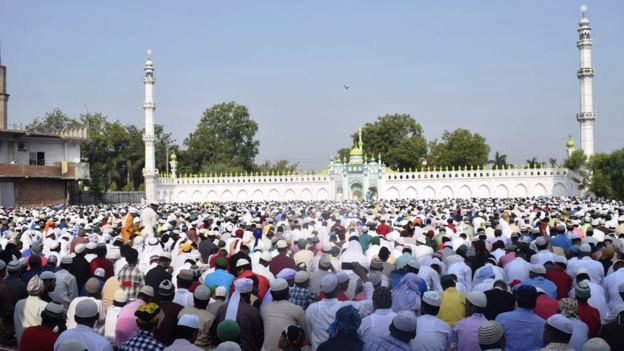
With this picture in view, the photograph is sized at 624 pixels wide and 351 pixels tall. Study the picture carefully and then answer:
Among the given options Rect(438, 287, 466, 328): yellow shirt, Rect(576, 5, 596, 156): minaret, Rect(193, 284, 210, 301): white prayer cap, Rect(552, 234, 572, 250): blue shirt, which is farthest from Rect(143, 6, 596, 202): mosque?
Rect(193, 284, 210, 301): white prayer cap

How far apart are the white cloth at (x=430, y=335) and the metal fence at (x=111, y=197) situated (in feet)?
157

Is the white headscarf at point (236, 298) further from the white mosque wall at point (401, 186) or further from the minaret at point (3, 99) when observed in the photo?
the minaret at point (3, 99)

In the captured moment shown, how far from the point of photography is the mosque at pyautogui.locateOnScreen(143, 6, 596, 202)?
1812 inches

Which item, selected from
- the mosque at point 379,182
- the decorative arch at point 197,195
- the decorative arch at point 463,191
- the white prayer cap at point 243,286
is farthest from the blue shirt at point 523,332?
the decorative arch at point 197,195

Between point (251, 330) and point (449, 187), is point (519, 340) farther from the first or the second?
point (449, 187)

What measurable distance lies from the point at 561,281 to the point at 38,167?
3892 centimetres

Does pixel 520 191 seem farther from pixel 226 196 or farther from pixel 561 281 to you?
pixel 561 281

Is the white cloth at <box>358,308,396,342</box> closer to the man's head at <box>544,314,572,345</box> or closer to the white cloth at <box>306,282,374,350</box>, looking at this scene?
the white cloth at <box>306,282,374,350</box>

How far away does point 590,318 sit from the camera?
653 centimetres

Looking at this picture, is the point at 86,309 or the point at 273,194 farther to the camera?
the point at 273,194

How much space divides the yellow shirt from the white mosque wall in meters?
40.5

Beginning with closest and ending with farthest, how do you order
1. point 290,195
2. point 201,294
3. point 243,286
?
1. point 201,294
2. point 243,286
3. point 290,195

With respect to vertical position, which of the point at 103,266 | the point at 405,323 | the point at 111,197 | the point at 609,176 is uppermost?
the point at 609,176

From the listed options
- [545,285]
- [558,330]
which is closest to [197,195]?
[545,285]
